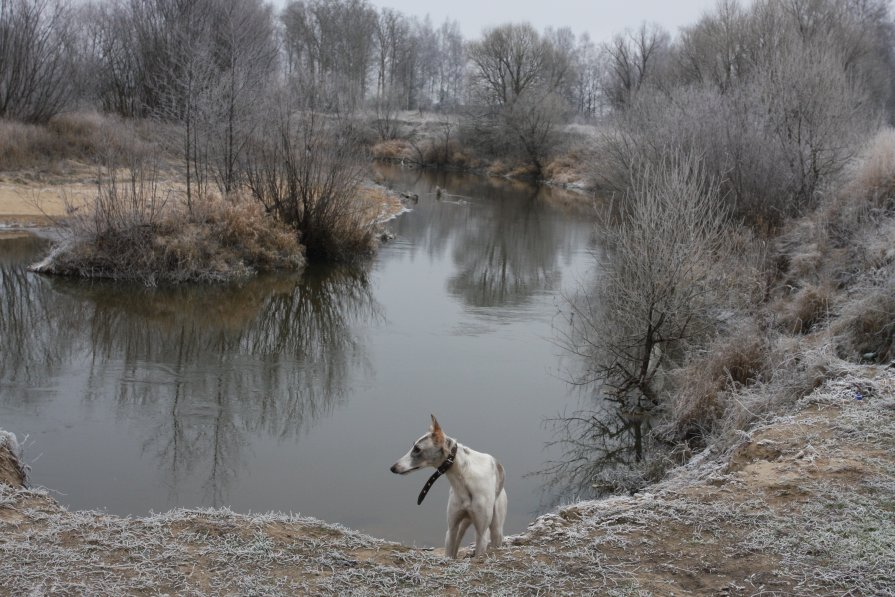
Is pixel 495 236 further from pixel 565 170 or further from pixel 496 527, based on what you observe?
pixel 565 170

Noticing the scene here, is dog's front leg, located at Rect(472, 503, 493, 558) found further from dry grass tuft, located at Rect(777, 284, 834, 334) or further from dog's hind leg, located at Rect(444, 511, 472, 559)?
dry grass tuft, located at Rect(777, 284, 834, 334)

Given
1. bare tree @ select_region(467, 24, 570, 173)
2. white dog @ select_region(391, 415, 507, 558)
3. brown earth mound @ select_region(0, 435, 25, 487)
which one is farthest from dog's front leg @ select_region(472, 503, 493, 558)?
bare tree @ select_region(467, 24, 570, 173)

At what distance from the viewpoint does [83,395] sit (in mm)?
10633

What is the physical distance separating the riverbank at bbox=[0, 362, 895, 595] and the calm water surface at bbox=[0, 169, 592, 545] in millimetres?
2077

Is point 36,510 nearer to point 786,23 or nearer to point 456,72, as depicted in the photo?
point 786,23

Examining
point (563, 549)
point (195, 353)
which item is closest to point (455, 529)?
point (563, 549)

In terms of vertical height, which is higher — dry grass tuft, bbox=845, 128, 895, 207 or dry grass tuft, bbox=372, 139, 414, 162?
dry grass tuft, bbox=372, 139, 414, 162

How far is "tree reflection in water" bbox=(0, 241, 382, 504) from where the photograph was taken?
9883 millimetres

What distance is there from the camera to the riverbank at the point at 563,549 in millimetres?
4895

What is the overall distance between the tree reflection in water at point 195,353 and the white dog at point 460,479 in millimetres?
3036

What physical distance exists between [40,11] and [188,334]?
24.1m

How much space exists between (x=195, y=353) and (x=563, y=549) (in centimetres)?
878

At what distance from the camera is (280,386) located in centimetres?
1151

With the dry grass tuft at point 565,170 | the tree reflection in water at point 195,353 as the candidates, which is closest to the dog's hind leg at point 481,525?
the tree reflection in water at point 195,353
